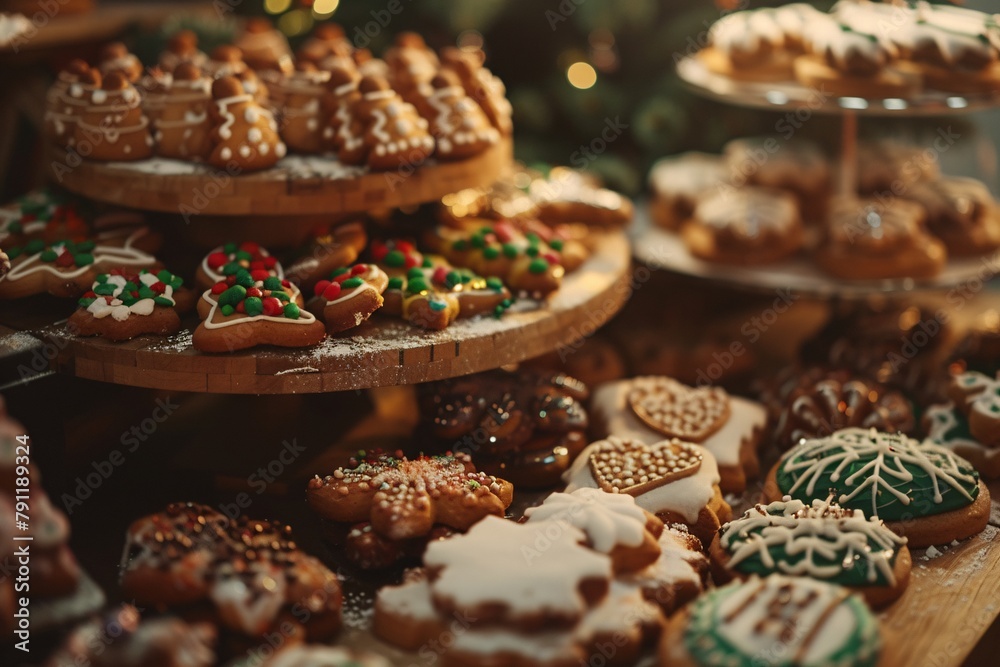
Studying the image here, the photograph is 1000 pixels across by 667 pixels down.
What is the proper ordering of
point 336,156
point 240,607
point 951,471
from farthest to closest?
1. point 336,156
2. point 951,471
3. point 240,607

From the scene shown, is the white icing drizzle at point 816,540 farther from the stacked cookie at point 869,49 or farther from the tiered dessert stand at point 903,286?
the stacked cookie at point 869,49

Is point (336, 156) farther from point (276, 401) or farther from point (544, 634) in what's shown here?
point (544, 634)

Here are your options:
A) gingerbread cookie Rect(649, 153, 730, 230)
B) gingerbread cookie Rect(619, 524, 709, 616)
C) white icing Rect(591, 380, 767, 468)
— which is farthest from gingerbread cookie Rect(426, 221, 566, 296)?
gingerbread cookie Rect(649, 153, 730, 230)

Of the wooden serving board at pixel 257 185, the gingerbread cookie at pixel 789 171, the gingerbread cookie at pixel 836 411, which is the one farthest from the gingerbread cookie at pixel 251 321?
the gingerbread cookie at pixel 789 171

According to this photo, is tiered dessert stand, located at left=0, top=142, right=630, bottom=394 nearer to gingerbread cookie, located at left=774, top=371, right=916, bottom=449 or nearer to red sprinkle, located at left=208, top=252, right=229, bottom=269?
red sprinkle, located at left=208, top=252, right=229, bottom=269

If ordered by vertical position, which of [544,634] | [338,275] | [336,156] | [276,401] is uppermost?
[336,156]

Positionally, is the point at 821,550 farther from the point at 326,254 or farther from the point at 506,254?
the point at 326,254

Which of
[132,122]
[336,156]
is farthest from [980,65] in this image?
[132,122]
